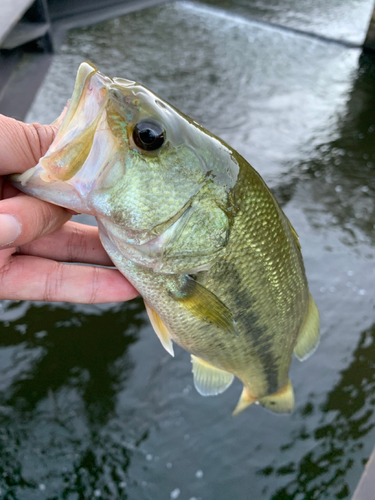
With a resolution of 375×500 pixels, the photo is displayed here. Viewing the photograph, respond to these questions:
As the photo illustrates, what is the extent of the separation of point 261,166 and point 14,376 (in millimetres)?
3752

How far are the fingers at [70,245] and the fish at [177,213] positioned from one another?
0.48m

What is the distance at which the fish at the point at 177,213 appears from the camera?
1.27m

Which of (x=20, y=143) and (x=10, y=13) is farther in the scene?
(x=10, y=13)

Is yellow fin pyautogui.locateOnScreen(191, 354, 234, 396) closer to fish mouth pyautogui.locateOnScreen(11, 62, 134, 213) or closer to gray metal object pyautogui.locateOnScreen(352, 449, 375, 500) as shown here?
gray metal object pyautogui.locateOnScreen(352, 449, 375, 500)

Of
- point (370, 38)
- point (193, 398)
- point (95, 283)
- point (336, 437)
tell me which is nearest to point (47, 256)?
point (95, 283)

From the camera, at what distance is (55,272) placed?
190 centimetres

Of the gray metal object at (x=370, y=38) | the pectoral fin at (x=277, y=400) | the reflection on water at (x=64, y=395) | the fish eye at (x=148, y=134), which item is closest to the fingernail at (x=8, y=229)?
the fish eye at (x=148, y=134)

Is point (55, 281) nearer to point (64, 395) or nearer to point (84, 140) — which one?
point (84, 140)

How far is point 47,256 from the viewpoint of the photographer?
2.03 m

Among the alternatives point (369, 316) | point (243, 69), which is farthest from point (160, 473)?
point (243, 69)

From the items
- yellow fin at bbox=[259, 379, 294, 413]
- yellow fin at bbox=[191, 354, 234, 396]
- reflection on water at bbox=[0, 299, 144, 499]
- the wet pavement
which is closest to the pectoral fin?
yellow fin at bbox=[259, 379, 294, 413]

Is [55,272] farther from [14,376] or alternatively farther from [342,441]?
[342,441]

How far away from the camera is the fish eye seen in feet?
4.26

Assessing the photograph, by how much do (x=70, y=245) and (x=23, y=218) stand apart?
2.18 ft
